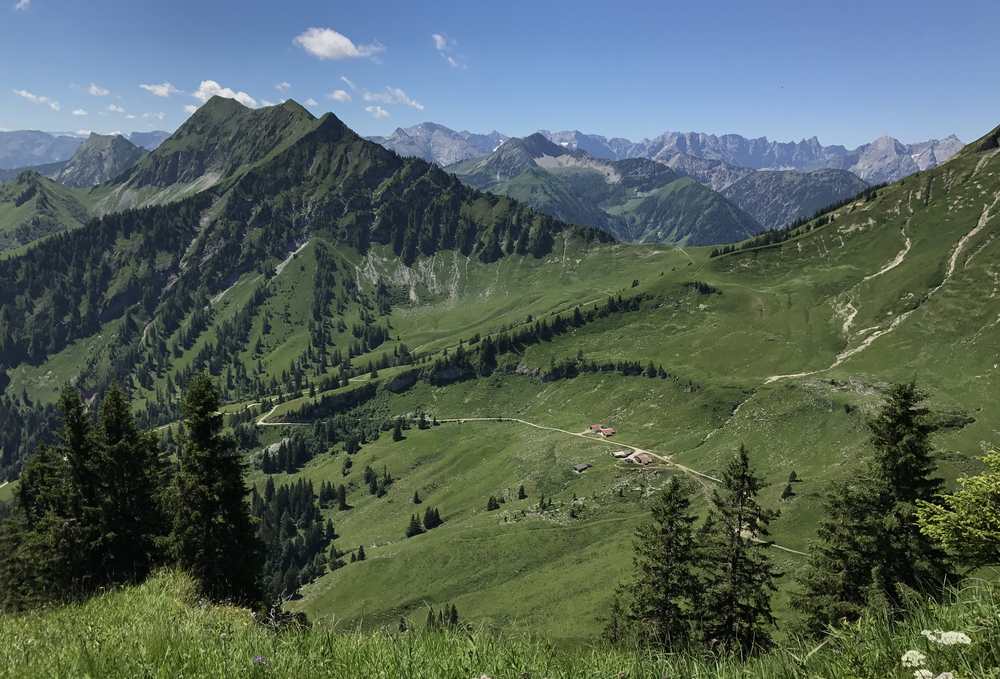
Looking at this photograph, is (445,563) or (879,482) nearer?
(879,482)

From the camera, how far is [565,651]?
20.4 ft

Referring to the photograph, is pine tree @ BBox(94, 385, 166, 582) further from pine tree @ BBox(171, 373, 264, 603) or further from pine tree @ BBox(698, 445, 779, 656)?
pine tree @ BBox(698, 445, 779, 656)

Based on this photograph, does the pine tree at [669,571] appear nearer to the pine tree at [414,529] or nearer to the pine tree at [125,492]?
the pine tree at [125,492]

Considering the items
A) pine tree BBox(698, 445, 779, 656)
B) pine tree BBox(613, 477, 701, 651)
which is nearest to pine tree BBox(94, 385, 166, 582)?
pine tree BBox(613, 477, 701, 651)

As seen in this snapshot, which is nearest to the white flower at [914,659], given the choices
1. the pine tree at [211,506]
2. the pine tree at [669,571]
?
the pine tree at [211,506]

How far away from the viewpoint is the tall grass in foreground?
164 inches

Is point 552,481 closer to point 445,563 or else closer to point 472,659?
point 445,563

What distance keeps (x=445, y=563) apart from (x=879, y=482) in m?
127

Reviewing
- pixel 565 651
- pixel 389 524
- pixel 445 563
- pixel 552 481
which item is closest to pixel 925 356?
pixel 552 481

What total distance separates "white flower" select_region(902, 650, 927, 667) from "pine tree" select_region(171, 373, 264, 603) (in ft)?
108

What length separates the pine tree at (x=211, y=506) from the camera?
1215 inches

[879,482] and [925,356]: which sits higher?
[879,482]

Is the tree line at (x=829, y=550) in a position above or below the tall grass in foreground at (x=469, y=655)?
below

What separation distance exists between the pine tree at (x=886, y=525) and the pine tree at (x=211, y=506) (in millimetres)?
32570
